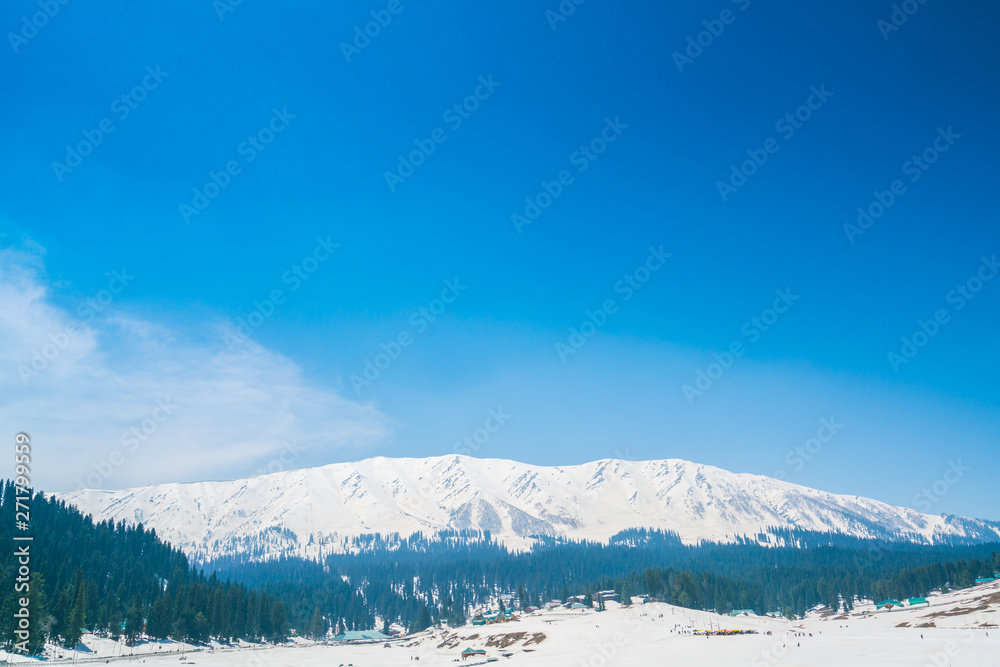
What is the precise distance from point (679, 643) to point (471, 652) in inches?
1587

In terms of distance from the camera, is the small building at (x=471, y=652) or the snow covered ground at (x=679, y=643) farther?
the small building at (x=471, y=652)

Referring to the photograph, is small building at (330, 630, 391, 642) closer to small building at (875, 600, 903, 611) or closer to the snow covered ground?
the snow covered ground

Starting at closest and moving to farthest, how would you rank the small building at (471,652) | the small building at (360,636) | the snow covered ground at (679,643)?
the snow covered ground at (679,643) → the small building at (471,652) → the small building at (360,636)

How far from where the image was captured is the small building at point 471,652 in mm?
112000

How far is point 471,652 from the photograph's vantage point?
114500mm

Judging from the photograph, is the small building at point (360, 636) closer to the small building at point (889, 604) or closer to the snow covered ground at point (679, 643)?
the snow covered ground at point (679, 643)

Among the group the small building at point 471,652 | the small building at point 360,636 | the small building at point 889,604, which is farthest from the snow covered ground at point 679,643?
the small building at point 360,636

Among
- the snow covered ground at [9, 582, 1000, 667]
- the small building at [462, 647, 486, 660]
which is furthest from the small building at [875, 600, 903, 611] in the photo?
the small building at [462, 647, 486, 660]

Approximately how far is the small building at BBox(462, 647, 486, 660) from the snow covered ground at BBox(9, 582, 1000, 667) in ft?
6.71

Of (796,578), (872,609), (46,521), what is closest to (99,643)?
(46,521)

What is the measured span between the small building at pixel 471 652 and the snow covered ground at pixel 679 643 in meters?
2.04

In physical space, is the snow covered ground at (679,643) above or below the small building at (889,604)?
above

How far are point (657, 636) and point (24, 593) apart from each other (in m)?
100

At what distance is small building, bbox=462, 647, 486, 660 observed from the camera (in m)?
112
